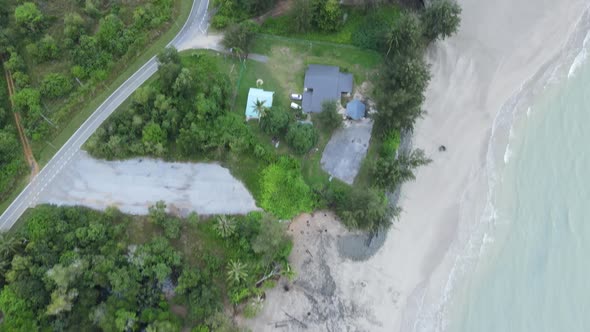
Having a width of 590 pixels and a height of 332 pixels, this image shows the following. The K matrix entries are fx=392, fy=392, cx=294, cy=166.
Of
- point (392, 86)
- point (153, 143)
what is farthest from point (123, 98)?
point (392, 86)

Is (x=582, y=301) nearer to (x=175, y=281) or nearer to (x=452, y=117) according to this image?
(x=452, y=117)

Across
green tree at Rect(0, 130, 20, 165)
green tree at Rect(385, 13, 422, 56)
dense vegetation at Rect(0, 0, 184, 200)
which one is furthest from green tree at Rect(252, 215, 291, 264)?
green tree at Rect(0, 130, 20, 165)

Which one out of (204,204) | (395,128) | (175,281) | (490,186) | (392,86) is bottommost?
(175,281)

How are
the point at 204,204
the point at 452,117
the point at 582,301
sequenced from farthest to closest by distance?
the point at 452,117 → the point at 204,204 → the point at 582,301

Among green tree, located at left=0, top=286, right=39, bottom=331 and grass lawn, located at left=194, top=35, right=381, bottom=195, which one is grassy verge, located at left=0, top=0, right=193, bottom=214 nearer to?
grass lawn, located at left=194, top=35, right=381, bottom=195

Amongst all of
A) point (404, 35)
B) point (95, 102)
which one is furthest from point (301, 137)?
point (95, 102)

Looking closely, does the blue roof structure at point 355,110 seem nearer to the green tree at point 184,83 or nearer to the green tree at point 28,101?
the green tree at point 184,83

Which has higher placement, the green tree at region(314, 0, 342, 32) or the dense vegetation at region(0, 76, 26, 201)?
the green tree at region(314, 0, 342, 32)
